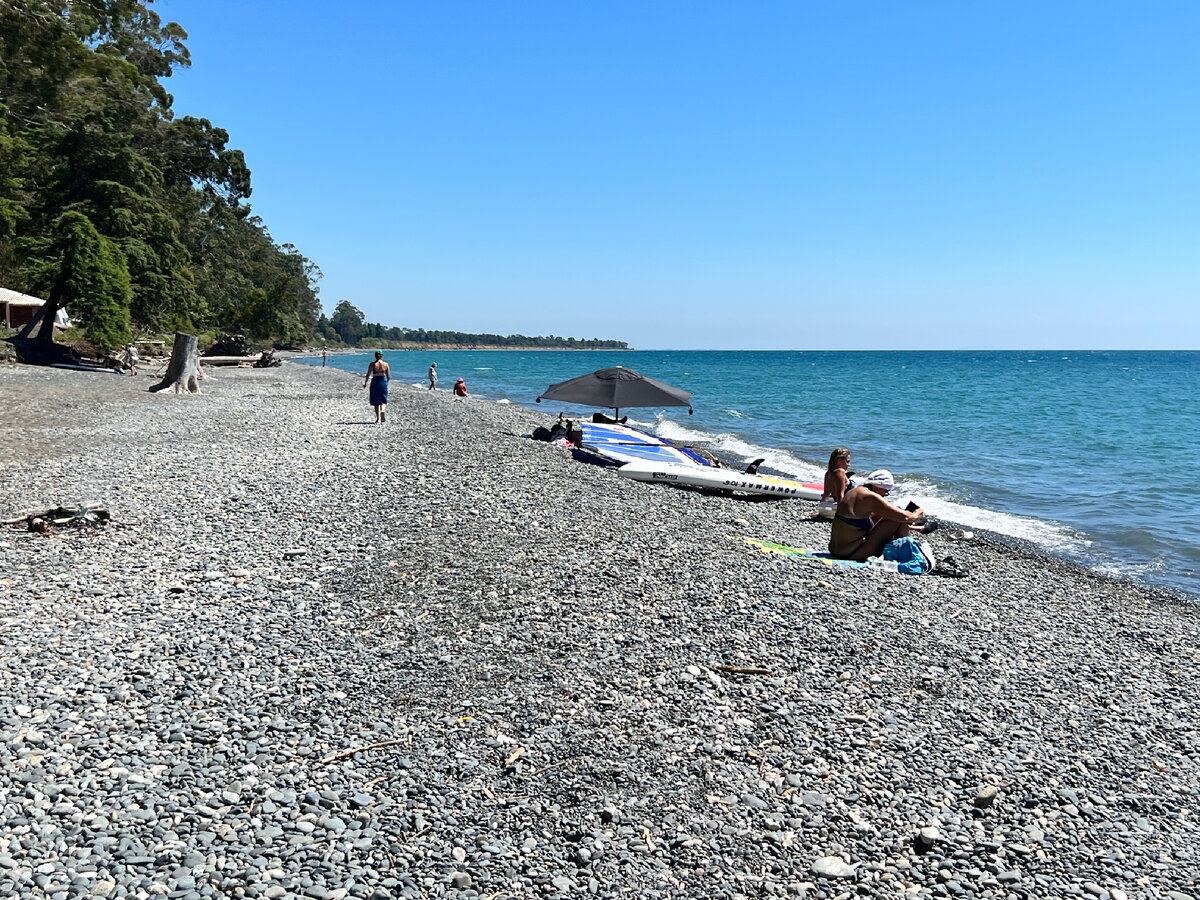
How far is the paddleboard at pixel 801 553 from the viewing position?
9229 millimetres

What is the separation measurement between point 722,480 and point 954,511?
482 centimetres

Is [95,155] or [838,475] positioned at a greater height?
[95,155]

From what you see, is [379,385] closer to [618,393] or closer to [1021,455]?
[618,393]

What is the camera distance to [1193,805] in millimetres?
4812

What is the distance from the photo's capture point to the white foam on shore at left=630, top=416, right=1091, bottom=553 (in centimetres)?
1371

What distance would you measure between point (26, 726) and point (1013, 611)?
8498 mm

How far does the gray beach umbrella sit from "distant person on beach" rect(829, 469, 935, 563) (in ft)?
31.7

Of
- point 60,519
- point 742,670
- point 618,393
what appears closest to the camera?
point 742,670

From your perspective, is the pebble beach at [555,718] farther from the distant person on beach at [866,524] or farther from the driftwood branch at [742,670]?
the distant person on beach at [866,524]

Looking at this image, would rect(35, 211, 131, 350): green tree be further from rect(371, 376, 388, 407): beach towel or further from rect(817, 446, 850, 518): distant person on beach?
rect(817, 446, 850, 518): distant person on beach

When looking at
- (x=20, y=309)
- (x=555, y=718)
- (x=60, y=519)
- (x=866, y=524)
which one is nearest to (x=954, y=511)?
(x=866, y=524)

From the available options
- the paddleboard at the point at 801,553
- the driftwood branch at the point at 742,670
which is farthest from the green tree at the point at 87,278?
the driftwood branch at the point at 742,670

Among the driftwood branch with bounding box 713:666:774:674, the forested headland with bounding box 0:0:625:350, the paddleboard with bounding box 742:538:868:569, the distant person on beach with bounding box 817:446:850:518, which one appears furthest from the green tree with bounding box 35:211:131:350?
the driftwood branch with bounding box 713:666:774:674

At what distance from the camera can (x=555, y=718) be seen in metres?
5.24
